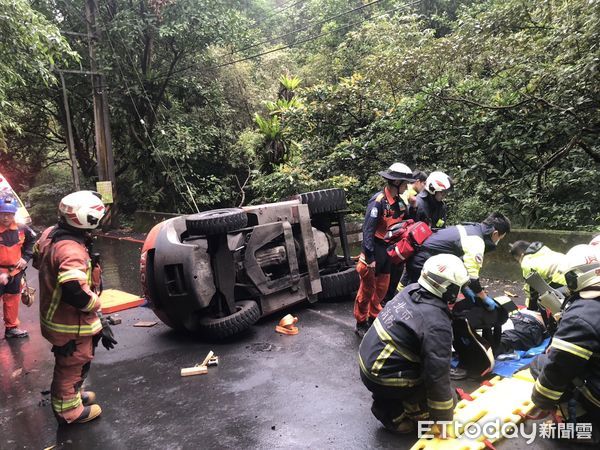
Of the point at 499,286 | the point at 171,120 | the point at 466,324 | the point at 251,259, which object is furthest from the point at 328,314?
the point at 171,120

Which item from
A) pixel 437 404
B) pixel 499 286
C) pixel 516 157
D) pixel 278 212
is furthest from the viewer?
pixel 516 157

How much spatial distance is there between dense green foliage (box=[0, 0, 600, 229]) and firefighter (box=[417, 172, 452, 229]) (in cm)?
262

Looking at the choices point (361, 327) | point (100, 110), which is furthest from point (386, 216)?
point (100, 110)

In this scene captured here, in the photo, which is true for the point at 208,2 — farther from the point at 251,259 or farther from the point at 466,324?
the point at 466,324

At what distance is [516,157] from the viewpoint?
782 centimetres

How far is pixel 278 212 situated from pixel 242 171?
29.5 feet

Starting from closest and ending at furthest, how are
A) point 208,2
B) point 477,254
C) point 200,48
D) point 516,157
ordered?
point 477,254
point 516,157
point 208,2
point 200,48

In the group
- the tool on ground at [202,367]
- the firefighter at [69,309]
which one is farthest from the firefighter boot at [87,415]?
the tool on ground at [202,367]

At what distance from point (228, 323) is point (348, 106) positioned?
20.8ft

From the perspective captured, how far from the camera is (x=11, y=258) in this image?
4.93 m

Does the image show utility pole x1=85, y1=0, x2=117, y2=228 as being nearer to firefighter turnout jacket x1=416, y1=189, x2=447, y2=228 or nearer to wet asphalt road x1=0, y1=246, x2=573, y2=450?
wet asphalt road x1=0, y1=246, x2=573, y2=450

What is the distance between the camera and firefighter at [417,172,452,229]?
484 centimetres

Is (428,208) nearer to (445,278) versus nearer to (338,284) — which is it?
(338,284)

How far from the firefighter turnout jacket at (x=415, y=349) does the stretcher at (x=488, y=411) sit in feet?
0.75
